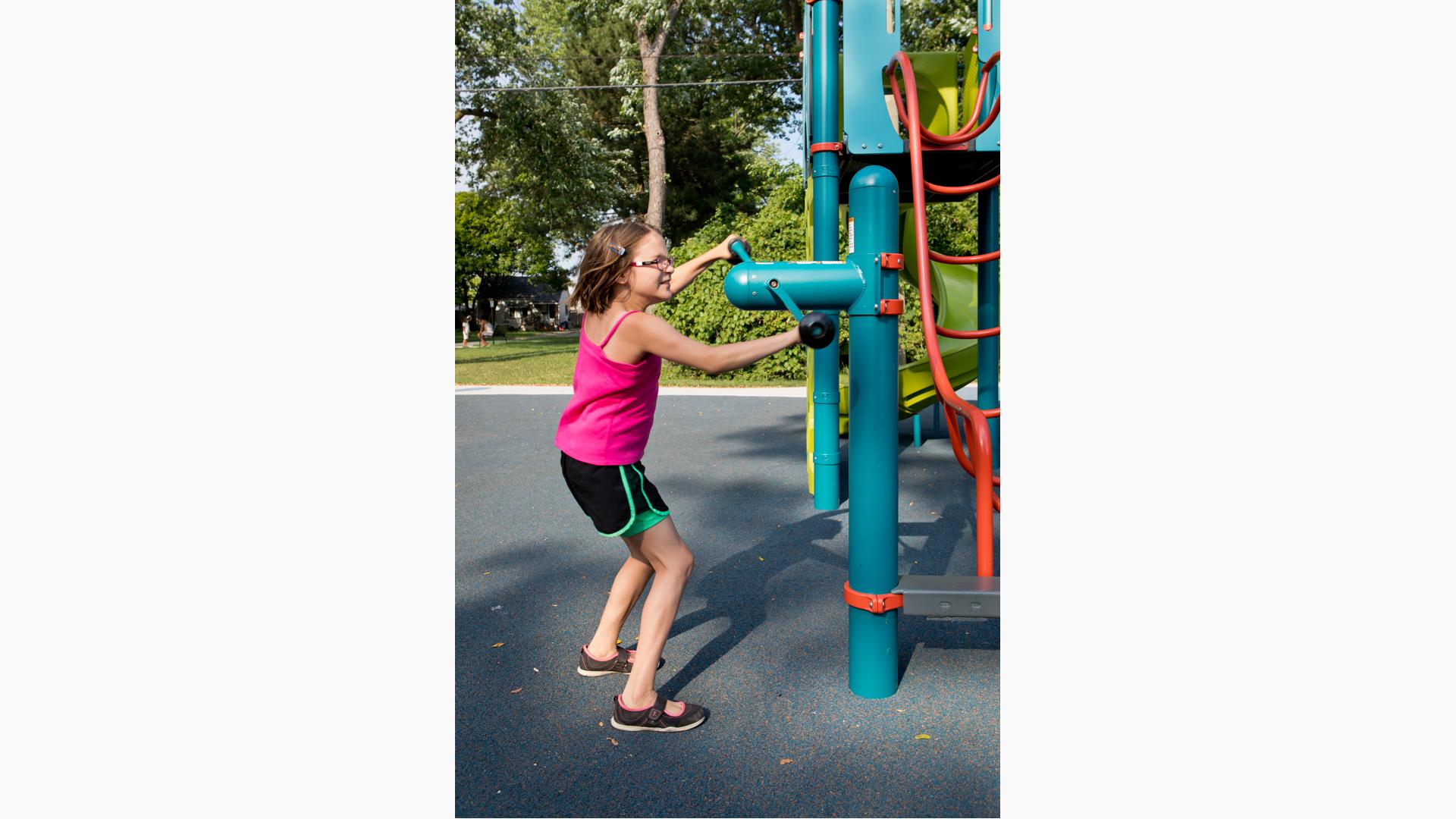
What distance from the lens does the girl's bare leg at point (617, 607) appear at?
3.04m

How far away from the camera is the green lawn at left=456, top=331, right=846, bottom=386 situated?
14062 mm

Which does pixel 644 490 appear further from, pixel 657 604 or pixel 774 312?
pixel 774 312

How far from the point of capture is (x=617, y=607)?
3066 mm

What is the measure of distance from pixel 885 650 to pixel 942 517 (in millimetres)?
2510

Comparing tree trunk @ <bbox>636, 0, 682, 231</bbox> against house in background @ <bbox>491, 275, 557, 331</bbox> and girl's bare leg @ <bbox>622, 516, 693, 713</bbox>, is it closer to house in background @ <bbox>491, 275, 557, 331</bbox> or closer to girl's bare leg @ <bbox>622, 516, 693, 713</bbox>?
girl's bare leg @ <bbox>622, 516, 693, 713</bbox>

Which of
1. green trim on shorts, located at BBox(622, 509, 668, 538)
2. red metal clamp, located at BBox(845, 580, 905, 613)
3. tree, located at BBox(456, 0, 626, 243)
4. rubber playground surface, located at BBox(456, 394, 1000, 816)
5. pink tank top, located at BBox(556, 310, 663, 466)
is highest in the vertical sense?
tree, located at BBox(456, 0, 626, 243)

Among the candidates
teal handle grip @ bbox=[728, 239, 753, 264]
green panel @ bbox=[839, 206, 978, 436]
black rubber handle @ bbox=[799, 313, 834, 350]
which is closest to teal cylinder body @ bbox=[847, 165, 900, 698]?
teal handle grip @ bbox=[728, 239, 753, 264]

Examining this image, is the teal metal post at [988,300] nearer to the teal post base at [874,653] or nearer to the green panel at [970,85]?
the green panel at [970,85]

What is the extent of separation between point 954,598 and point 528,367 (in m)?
16.7

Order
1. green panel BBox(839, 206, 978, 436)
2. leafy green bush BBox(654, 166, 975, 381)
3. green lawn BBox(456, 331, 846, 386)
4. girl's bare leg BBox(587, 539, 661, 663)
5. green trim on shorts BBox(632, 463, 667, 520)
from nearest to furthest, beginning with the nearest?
green trim on shorts BBox(632, 463, 667, 520), girl's bare leg BBox(587, 539, 661, 663), green panel BBox(839, 206, 978, 436), leafy green bush BBox(654, 166, 975, 381), green lawn BBox(456, 331, 846, 386)

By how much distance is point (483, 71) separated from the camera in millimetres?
20625

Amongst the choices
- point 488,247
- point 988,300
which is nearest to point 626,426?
point 988,300

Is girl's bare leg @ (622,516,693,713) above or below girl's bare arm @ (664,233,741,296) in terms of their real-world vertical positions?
below

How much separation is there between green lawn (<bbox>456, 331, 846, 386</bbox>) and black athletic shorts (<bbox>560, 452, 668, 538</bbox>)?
8.68 meters
